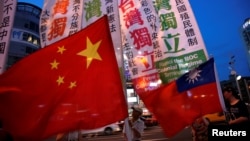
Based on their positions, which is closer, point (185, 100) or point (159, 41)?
point (185, 100)

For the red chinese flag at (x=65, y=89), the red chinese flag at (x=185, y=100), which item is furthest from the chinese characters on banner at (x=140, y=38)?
the red chinese flag at (x=65, y=89)

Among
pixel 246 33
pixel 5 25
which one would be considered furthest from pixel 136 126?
pixel 246 33

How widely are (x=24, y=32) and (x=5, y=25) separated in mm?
45374

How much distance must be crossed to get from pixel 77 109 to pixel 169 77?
3253mm

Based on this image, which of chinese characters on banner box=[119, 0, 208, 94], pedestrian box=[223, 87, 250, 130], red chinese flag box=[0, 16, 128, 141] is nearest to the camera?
red chinese flag box=[0, 16, 128, 141]

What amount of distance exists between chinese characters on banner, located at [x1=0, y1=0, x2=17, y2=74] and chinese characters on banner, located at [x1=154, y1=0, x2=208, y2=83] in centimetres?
373

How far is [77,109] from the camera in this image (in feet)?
14.2

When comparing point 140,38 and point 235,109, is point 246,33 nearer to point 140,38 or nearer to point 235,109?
point 140,38

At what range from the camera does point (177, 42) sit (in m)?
7.01

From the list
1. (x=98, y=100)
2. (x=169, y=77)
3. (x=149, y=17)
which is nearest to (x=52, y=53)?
(x=98, y=100)

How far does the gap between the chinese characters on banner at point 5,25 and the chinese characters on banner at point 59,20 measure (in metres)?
1.24

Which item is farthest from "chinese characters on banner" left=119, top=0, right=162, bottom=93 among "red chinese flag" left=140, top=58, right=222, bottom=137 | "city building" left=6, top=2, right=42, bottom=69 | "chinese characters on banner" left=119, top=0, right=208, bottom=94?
"city building" left=6, top=2, right=42, bottom=69

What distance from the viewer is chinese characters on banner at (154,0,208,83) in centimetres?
669

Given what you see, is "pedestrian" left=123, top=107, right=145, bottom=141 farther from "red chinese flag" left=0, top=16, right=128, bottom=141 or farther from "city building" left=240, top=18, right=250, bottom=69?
"city building" left=240, top=18, right=250, bottom=69
